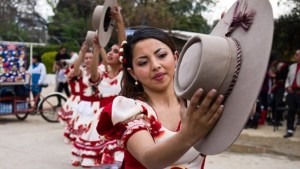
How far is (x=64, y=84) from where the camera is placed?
35.9ft

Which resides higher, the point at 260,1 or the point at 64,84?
the point at 260,1

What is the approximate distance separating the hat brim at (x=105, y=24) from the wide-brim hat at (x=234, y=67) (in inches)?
102

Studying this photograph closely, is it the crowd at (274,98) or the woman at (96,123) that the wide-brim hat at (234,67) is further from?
the crowd at (274,98)

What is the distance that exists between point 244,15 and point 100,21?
111 inches

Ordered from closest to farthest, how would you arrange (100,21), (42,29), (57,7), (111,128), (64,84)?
1. (111,128)
2. (100,21)
3. (64,84)
4. (57,7)
5. (42,29)


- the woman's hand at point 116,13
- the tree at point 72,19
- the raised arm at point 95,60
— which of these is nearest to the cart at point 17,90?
the raised arm at point 95,60

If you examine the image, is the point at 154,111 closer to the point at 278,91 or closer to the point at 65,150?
the point at 65,150

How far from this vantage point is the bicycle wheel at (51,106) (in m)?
8.98

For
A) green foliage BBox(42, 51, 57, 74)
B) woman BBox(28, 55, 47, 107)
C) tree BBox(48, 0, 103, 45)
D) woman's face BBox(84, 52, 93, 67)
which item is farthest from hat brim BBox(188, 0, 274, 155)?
green foliage BBox(42, 51, 57, 74)

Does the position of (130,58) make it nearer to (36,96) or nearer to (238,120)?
(238,120)

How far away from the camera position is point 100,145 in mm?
4645

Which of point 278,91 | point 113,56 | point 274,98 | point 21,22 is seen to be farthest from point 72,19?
point 113,56

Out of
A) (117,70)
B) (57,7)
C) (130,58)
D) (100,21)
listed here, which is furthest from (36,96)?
(57,7)

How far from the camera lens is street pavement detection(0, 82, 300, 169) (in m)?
5.46
